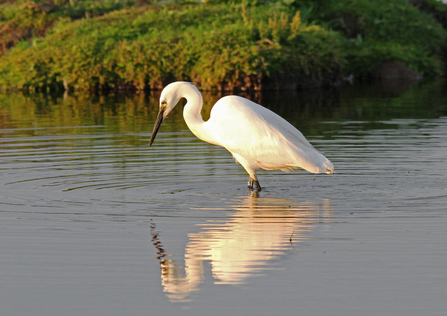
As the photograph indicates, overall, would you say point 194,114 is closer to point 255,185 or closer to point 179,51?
A: point 255,185

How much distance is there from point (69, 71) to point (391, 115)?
14356 mm

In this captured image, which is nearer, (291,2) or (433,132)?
(433,132)

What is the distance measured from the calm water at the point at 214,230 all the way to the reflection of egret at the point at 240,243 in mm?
16

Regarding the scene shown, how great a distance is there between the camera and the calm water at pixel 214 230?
188 inches

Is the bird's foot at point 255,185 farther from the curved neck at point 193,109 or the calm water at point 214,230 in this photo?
the curved neck at point 193,109

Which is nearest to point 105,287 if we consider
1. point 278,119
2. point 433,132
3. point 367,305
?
point 367,305

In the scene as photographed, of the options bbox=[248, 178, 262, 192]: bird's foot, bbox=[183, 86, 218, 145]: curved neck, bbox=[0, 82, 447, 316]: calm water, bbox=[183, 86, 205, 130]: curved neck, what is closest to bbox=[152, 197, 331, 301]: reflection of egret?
bbox=[0, 82, 447, 316]: calm water

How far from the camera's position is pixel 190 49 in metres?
26.4

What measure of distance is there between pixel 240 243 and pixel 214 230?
0.50m

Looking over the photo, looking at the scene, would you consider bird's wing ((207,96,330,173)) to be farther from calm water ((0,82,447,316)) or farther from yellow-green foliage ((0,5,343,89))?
yellow-green foliage ((0,5,343,89))

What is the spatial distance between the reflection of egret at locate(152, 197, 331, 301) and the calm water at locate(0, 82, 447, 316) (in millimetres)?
16

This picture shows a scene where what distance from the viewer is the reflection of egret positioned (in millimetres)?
5195

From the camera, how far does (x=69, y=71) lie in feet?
90.6

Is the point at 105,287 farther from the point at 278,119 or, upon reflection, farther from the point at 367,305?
the point at 278,119
